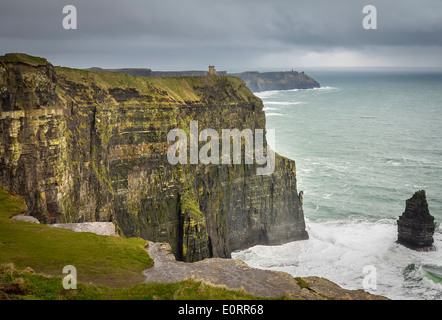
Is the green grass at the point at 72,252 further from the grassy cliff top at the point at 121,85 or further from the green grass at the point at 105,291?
the grassy cliff top at the point at 121,85

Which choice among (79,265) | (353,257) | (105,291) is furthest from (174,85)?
(105,291)

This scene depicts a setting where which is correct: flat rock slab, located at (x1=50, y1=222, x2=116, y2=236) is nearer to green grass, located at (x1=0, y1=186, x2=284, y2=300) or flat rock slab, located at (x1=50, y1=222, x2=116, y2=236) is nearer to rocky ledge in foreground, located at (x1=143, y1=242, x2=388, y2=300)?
green grass, located at (x1=0, y1=186, x2=284, y2=300)

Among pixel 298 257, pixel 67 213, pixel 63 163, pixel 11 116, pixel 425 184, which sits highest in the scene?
pixel 11 116

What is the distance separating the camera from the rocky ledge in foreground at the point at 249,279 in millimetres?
24484

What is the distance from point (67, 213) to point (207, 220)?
24108 mm

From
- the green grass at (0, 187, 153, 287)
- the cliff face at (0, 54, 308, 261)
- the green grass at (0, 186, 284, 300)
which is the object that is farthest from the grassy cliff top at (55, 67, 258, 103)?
the green grass at (0, 187, 153, 287)

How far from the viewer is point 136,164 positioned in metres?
53.4

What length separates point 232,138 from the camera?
6725 cm

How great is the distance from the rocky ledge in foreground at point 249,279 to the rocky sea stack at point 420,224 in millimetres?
43932

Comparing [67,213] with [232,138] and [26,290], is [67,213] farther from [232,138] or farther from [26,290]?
[232,138]

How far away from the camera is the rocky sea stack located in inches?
2510
